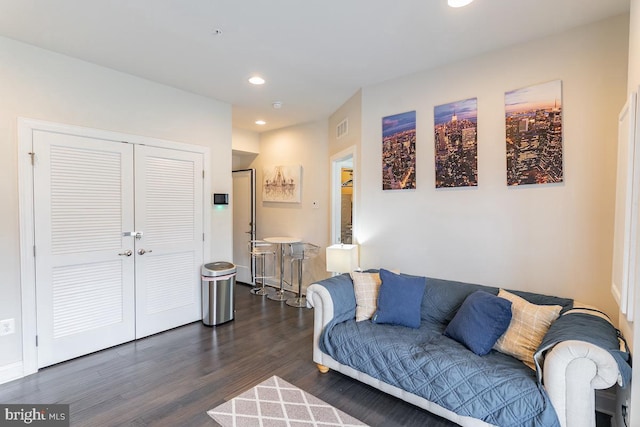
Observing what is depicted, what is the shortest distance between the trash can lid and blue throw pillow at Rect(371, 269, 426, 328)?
1921 mm

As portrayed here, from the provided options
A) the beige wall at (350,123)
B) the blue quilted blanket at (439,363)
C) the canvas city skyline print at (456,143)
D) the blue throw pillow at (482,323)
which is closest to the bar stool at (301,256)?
the beige wall at (350,123)

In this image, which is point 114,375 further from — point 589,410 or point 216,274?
point 589,410

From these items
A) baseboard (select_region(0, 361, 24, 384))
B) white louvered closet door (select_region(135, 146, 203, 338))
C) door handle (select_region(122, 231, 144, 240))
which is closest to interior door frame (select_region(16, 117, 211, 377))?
baseboard (select_region(0, 361, 24, 384))

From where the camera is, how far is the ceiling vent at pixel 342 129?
4035 millimetres

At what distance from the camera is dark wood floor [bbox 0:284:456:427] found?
213 cm

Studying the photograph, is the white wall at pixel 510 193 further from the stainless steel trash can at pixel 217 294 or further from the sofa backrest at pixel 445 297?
the stainless steel trash can at pixel 217 294

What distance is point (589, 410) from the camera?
1614 mm

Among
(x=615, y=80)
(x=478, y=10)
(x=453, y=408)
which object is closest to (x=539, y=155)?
(x=615, y=80)

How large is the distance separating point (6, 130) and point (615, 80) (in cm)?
464

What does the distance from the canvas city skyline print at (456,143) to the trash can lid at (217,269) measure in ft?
8.42

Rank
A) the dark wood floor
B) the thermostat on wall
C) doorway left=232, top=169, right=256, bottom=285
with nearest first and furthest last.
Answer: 1. the dark wood floor
2. the thermostat on wall
3. doorway left=232, top=169, right=256, bottom=285

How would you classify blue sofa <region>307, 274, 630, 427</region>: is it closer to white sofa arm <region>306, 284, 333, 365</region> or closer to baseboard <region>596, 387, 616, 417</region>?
white sofa arm <region>306, 284, 333, 365</region>

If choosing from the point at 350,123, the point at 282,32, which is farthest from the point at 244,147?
the point at 282,32

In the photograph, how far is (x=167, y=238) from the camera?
→ 3.54 m
